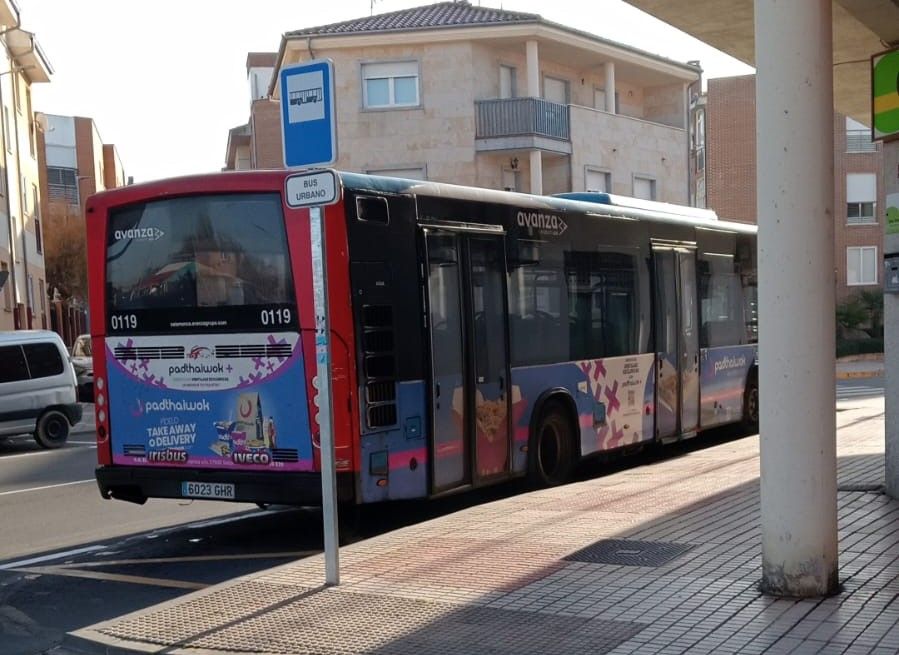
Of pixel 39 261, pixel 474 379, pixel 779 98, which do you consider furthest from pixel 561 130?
pixel 779 98

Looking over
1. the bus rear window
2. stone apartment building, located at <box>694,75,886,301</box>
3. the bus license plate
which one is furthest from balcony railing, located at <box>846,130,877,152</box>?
the bus license plate

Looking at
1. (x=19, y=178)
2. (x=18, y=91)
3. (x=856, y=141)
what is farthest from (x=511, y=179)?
(x=856, y=141)

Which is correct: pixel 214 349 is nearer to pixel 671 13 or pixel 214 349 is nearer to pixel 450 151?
pixel 671 13

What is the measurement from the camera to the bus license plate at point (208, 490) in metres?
9.28

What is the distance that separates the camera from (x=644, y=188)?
38156 millimetres

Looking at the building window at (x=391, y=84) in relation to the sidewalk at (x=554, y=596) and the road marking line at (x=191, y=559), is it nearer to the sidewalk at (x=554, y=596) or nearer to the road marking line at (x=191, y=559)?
the sidewalk at (x=554, y=596)

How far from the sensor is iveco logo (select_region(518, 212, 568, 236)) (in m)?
11.6

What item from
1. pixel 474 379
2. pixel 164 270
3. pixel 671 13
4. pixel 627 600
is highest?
pixel 671 13

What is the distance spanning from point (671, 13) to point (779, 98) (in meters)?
3.64

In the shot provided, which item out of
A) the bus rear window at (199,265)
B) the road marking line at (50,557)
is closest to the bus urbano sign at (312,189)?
the bus rear window at (199,265)

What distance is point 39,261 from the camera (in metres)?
41.4

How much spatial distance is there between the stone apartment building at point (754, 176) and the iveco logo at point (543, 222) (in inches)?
1588

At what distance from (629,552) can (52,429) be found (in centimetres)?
1498

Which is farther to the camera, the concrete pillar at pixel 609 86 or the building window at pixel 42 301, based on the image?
the building window at pixel 42 301
